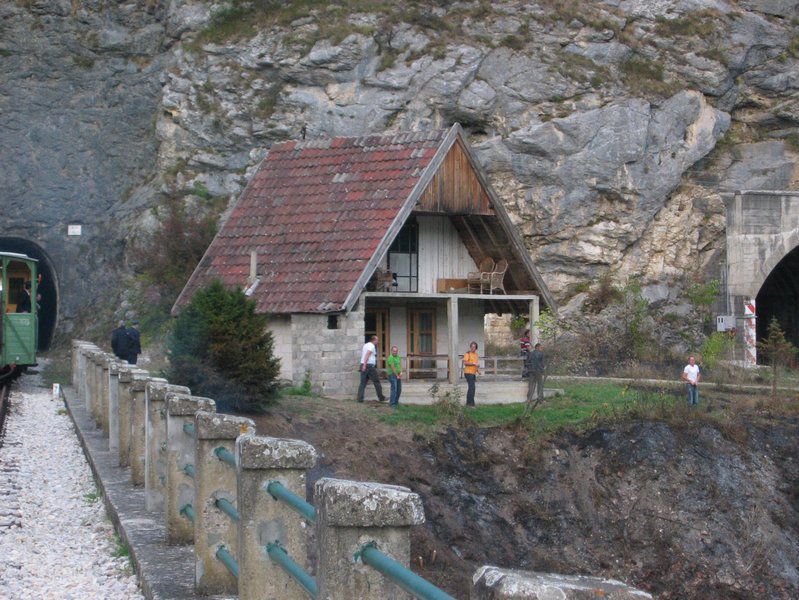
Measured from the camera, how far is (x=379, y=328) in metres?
32.2

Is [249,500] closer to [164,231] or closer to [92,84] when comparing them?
[164,231]

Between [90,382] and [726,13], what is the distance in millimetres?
36729

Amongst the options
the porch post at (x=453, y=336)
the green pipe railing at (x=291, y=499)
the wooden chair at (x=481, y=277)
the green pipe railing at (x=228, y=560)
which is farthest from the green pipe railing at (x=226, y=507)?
the wooden chair at (x=481, y=277)

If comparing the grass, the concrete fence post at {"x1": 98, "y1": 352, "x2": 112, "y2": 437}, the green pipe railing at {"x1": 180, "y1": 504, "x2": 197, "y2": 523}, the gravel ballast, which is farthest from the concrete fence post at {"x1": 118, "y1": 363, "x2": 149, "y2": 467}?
the grass

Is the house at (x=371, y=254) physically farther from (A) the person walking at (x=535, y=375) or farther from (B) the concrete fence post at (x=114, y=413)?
(B) the concrete fence post at (x=114, y=413)

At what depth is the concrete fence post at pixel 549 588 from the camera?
107 inches

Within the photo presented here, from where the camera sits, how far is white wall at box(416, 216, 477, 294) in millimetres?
32219

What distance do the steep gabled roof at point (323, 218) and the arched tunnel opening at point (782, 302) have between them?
18352 mm

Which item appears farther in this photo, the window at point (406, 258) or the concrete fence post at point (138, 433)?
the window at point (406, 258)

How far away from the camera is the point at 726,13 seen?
49.2 metres

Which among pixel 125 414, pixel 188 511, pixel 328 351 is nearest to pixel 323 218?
pixel 328 351

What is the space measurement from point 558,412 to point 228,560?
22354mm

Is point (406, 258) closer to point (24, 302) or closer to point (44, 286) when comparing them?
point (24, 302)

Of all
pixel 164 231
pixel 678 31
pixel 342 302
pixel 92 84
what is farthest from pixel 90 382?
pixel 678 31
